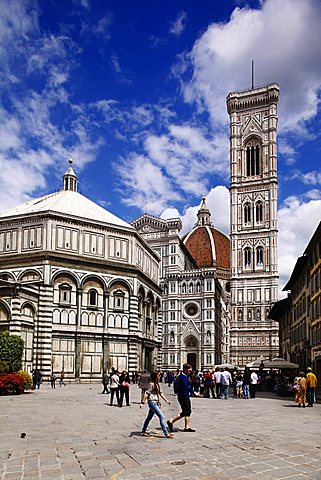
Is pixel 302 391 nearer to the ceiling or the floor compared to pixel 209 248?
nearer to the floor

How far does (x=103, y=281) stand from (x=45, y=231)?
257 inches

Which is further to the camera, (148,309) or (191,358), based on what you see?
(191,358)

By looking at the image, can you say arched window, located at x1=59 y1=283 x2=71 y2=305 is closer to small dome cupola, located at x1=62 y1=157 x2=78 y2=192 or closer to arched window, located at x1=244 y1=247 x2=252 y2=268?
small dome cupola, located at x1=62 y1=157 x2=78 y2=192

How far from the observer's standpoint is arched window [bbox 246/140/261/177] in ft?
314

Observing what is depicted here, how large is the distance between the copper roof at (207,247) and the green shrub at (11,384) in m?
97.7

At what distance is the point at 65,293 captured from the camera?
1763 inches

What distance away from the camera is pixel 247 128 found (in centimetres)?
9762

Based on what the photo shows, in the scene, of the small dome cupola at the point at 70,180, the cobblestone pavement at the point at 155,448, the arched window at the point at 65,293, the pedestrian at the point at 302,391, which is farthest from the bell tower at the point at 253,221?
the cobblestone pavement at the point at 155,448

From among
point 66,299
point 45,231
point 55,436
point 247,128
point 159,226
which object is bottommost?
point 55,436

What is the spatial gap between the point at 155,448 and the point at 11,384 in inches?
723

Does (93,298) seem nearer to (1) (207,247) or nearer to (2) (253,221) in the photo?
(2) (253,221)

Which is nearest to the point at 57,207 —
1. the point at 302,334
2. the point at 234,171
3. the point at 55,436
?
the point at 302,334

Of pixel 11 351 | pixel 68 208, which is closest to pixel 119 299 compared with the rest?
pixel 68 208

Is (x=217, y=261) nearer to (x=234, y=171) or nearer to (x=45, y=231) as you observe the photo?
(x=234, y=171)
